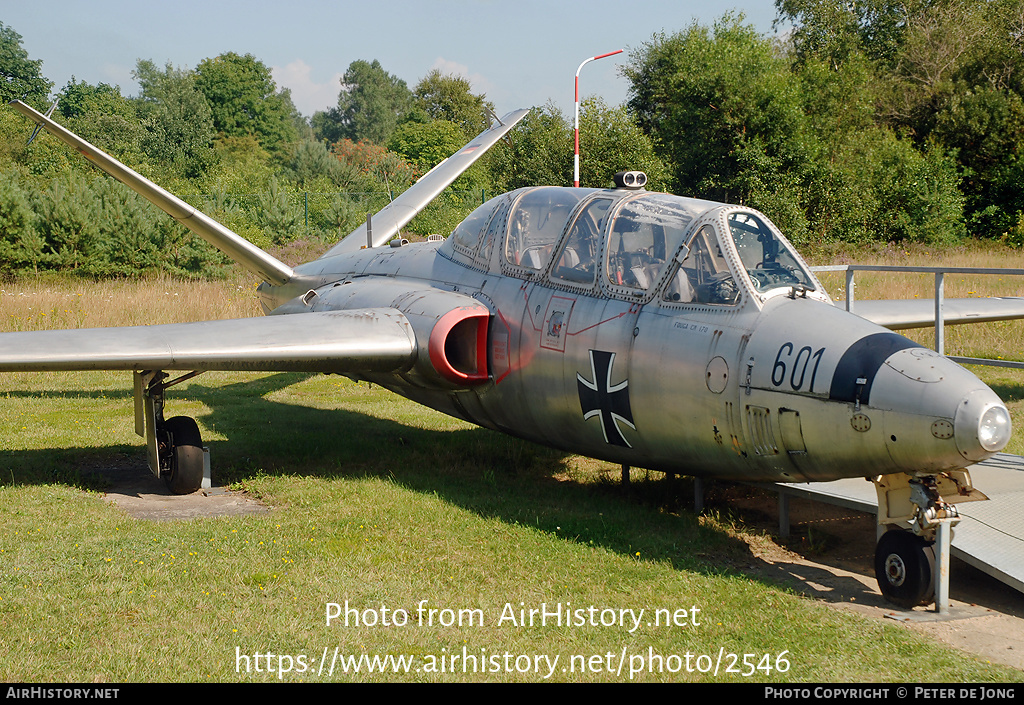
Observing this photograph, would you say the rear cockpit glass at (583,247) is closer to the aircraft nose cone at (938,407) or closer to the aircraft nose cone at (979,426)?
the aircraft nose cone at (938,407)

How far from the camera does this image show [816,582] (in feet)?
20.8

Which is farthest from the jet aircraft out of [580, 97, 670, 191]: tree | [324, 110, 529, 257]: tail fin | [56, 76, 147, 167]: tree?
[56, 76, 147, 167]: tree

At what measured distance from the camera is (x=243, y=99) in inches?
3750

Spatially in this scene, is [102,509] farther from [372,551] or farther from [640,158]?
[640,158]

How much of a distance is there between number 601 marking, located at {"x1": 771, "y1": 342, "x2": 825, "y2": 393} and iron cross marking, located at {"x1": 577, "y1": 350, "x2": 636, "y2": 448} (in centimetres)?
129

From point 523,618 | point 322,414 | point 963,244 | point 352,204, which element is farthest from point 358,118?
point 523,618

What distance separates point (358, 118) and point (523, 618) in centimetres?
13505

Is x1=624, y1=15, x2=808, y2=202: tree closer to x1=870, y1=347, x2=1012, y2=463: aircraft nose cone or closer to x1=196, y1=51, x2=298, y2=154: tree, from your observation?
x1=870, y1=347, x2=1012, y2=463: aircraft nose cone

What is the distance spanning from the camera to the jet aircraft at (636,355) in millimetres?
5363

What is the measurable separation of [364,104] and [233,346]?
444 ft

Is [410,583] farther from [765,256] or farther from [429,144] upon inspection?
[429,144]

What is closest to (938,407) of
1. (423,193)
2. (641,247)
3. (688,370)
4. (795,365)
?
(795,365)

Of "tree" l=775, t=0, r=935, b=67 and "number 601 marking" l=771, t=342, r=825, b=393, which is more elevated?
"tree" l=775, t=0, r=935, b=67

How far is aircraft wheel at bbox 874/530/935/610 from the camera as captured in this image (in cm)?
566
